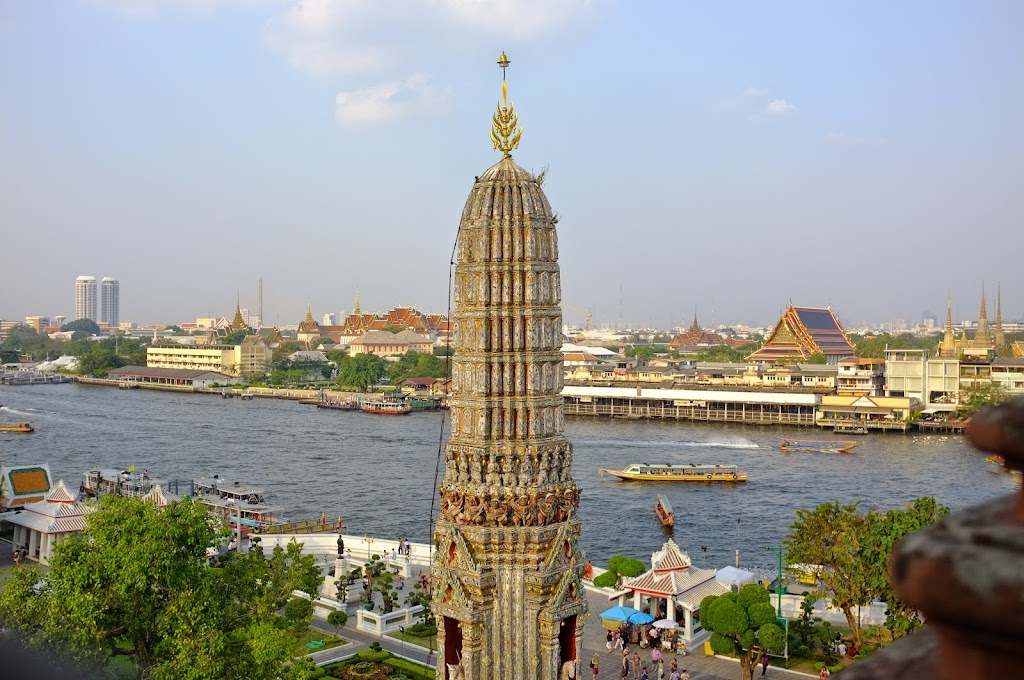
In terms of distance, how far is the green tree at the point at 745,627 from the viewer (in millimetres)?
15743

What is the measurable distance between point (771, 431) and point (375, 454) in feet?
81.5

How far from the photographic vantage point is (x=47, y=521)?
23250mm

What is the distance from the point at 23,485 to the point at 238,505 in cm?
598

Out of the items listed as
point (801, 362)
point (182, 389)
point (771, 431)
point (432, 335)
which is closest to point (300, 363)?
point (182, 389)

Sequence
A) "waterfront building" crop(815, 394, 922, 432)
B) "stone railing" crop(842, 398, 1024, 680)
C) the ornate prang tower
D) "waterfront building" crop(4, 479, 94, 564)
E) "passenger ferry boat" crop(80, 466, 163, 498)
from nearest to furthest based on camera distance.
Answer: "stone railing" crop(842, 398, 1024, 680)
the ornate prang tower
"waterfront building" crop(4, 479, 94, 564)
"passenger ferry boat" crop(80, 466, 163, 498)
"waterfront building" crop(815, 394, 922, 432)

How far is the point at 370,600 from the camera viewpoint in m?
20.2

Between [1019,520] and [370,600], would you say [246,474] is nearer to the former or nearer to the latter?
[370,600]

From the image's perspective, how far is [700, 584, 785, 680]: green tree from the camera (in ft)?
51.7

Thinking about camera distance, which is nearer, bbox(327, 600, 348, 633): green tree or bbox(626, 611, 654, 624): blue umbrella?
bbox(626, 611, 654, 624): blue umbrella

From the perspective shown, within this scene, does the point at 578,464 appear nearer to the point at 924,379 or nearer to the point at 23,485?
the point at 23,485

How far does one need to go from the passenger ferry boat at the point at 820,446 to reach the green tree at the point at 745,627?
34.6 m

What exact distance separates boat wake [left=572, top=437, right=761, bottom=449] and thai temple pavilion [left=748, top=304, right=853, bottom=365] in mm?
32675

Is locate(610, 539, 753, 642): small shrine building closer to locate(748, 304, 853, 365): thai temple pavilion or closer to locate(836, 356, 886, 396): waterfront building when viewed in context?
locate(836, 356, 886, 396): waterfront building

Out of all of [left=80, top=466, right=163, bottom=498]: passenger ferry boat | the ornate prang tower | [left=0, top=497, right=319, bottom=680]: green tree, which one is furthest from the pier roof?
the ornate prang tower
